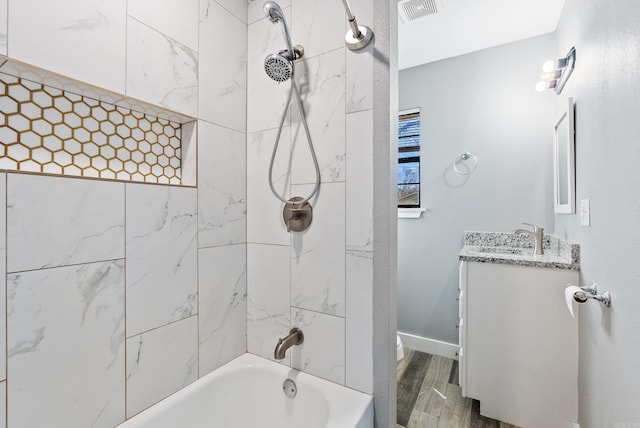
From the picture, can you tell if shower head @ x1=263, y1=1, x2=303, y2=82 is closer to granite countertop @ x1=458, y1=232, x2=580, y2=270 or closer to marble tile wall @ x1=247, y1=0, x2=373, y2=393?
marble tile wall @ x1=247, y1=0, x2=373, y2=393

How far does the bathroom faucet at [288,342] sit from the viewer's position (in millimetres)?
1167

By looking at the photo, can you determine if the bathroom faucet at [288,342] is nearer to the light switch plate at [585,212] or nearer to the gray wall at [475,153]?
the light switch plate at [585,212]

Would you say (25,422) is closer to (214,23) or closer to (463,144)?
(214,23)

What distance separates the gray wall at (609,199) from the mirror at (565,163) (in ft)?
0.20

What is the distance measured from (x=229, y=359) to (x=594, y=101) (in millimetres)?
2133

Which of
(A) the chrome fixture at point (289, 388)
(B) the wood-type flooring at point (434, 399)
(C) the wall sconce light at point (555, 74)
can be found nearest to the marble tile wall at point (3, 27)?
(A) the chrome fixture at point (289, 388)

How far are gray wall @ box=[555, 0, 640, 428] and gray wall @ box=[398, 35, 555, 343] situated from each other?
2.30ft

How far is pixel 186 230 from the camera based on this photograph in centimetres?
120

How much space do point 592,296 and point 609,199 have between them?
399mm

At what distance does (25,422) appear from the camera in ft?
2.57

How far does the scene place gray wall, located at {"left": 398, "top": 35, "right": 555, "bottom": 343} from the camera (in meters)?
2.25

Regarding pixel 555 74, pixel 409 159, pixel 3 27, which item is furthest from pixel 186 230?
pixel 555 74

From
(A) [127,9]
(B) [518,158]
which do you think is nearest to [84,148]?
(A) [127,9]

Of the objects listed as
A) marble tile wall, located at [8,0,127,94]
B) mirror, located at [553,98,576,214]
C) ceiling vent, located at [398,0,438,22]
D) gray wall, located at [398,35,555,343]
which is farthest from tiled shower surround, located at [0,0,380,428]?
gray wall, located at [398,35,555,343]
